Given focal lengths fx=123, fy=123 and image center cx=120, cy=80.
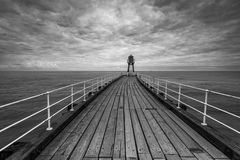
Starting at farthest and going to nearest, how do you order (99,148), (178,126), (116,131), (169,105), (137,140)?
1. (169,105)
2. (178,126)
3. (116,131)
4. (137,140)
5. (99,148)

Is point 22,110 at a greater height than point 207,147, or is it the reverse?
point 207,147

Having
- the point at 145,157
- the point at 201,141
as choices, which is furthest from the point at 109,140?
the point at 201,141

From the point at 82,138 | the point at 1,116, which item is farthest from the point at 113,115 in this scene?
the point at 1,116

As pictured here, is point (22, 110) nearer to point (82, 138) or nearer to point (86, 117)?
point (86, 117)

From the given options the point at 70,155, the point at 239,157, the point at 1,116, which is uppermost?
the point at 239,157

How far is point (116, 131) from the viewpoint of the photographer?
9.21 feet

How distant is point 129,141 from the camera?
2418 millimetres

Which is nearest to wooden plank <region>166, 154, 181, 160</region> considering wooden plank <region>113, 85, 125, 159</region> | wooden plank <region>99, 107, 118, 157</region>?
wooden plank <region>113, 85, 125, 159</region>

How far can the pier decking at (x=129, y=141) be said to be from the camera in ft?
6.72

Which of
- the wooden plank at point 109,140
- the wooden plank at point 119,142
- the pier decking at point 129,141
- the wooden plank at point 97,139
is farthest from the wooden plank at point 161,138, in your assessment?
the wooden plank at point 97,139

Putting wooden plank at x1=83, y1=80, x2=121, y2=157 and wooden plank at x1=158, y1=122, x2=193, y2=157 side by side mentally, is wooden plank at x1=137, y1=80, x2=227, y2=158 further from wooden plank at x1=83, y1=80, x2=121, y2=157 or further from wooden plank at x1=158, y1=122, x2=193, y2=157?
wooden plank at x1=83, y1=80, x2=121, y2=157

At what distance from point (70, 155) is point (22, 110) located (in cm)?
1245

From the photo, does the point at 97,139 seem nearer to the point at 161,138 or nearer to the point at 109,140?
the point at 109,140

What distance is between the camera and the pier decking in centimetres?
205
